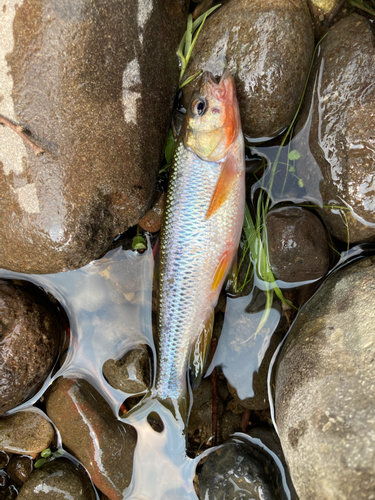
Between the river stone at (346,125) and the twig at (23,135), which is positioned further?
the river stone at (346,125)

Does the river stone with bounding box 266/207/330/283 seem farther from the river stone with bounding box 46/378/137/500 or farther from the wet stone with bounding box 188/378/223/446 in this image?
the river stone with bounding box 46/378/137/500

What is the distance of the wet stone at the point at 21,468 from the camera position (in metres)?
3.36

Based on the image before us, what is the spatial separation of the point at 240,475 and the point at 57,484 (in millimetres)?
1710

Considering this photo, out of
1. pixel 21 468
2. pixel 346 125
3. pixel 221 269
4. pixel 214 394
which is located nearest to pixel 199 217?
pixel 221 269

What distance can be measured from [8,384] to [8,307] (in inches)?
26.8

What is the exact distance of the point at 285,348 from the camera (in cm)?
291

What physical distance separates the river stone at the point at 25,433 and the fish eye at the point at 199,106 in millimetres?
3194

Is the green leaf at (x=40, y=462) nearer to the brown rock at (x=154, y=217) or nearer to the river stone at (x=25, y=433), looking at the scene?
the river stone at (x=25, y=433)

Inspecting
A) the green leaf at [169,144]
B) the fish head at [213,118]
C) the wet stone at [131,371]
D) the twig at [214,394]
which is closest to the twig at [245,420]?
the twig at [214,394]

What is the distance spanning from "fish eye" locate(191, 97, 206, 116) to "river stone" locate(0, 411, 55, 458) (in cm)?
319

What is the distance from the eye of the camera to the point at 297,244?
2.87 m

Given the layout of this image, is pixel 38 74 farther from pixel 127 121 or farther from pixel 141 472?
pixel 141 472

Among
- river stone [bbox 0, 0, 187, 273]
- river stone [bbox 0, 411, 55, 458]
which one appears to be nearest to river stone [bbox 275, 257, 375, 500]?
river stone [bbox 0, 0, 187, 273]

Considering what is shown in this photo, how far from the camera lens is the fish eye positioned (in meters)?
2.70
